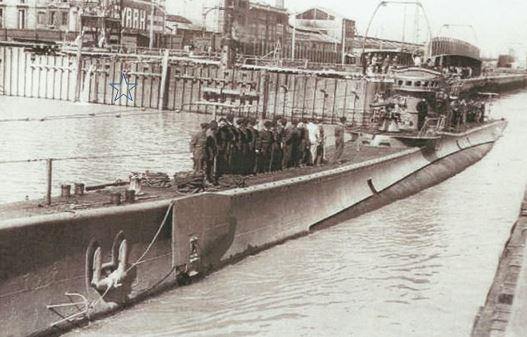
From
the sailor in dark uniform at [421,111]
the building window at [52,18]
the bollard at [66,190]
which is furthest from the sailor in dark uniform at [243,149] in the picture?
the building window at [52,18]

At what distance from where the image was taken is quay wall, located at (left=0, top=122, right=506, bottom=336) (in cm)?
895

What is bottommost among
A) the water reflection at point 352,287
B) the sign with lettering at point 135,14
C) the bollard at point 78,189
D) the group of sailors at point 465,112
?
the water reflection at point 352,287

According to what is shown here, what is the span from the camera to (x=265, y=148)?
17.6 meters

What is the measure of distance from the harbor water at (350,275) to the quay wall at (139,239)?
14.2 inches

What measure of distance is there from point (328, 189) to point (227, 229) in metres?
6.16

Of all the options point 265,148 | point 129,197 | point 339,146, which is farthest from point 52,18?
point 129,197

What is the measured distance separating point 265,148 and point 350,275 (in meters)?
4.65

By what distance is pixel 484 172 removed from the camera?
34219mm

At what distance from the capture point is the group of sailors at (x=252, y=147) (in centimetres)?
1441

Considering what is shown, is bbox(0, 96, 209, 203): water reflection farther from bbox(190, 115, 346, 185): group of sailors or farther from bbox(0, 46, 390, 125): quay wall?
bbox(190, 115, 346, 185): group of sailors

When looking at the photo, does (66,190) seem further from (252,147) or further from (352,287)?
(252,147)

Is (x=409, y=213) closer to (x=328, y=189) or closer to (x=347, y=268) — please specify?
(x=328, y=189)

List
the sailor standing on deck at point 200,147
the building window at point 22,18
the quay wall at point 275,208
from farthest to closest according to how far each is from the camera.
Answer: the building window at point 22,18 → the sailor standing on deck at point 200,147 → the quay wall at point 275,208

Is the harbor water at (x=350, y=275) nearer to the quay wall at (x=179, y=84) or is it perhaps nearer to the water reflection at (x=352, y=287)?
the water reflection at (x=352, y=287)
